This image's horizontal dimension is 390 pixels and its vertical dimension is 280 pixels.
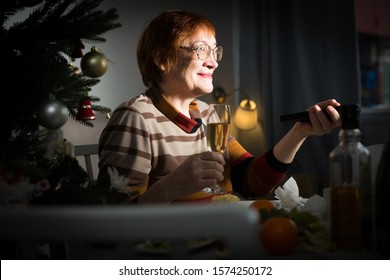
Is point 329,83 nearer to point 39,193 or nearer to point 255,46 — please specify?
point 255,46

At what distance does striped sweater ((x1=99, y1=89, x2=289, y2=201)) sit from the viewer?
56.1 inches

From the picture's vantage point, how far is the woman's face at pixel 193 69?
158 cm

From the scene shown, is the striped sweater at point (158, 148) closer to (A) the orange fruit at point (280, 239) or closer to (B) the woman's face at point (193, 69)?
(B) the woman's face at point (193, 69)

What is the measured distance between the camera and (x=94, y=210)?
480 millimetres

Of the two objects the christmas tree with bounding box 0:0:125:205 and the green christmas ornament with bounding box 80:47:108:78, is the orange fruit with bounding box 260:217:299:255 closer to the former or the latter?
the christmas tree with bounding box 0:0:125:205

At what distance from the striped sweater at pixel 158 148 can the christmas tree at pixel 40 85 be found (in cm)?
31

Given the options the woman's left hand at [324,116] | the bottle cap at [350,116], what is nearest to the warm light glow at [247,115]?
the woman's left hand at [324,116]

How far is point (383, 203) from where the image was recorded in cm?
78

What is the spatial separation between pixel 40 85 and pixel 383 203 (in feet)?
1.99

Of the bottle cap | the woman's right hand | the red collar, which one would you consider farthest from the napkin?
the red collar

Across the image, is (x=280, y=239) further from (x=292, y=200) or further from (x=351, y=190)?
(x=292, y=200)

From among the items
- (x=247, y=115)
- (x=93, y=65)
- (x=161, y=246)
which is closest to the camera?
(x=161, y=246)

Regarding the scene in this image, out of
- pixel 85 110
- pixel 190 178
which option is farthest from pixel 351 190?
pixel 85 110
